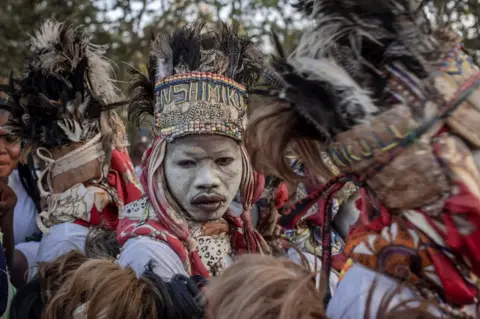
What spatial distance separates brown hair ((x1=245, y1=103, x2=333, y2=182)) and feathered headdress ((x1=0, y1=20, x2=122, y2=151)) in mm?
1892

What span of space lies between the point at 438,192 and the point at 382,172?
0.14 m

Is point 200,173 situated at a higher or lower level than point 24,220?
higher

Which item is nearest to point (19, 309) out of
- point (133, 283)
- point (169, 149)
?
point (133, 283)

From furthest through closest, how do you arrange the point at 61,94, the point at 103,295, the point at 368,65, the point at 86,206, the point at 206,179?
the point at 61,94, the point at 86,206, the point at 206,179, the point at 103,295, the point at 368,65

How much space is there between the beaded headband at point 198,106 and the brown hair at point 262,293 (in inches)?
45.0

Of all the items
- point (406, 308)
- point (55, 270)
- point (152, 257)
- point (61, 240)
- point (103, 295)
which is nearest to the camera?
point (406, 308)

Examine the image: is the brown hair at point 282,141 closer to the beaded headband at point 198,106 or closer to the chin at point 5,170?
the beaded headband at point 198,106

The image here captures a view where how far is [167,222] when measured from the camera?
8.61 feet

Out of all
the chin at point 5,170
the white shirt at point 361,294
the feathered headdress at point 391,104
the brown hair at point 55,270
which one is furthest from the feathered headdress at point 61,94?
the white shirt at point 361,294

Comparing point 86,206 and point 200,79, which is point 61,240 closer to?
point 86,206

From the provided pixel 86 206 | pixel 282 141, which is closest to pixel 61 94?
pixel 86 206

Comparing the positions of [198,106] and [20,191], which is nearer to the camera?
[198,106]

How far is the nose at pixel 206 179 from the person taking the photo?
8.53 feet

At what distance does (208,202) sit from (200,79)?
0.53 m
